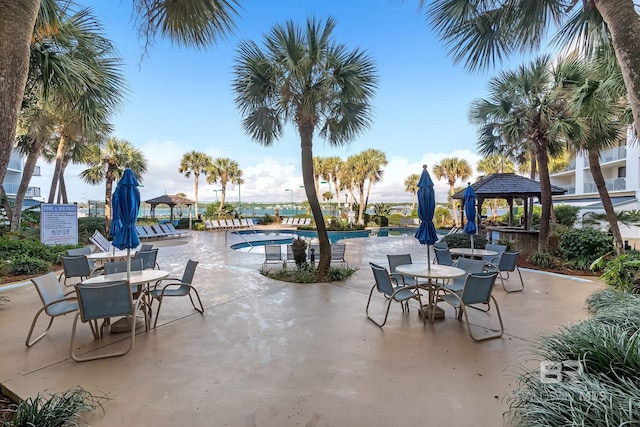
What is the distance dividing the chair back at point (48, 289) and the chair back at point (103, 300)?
2.34 ft

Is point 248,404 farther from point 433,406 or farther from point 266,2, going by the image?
point 266,2

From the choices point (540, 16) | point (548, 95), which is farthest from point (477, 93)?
point (540, 16)

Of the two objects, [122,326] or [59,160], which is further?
[59,160]

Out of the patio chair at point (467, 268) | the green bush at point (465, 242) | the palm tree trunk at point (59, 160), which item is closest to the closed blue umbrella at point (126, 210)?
the patio chair at point (467, 268)

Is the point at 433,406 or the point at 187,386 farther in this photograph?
the point at 187,386

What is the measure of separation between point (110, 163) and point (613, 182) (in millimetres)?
32124

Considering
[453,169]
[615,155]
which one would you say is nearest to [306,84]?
[453,169]

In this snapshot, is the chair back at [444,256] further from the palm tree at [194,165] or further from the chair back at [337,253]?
the palm tree at [194,165]

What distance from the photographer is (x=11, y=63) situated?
72.0 inches

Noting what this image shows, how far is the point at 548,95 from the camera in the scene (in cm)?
806

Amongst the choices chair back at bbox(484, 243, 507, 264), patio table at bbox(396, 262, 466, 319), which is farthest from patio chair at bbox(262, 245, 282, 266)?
chair back at bbox(484, 243, 507, 264)

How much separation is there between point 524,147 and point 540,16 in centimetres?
943

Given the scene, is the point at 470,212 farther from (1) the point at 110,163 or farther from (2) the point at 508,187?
(1) the point at 110,163

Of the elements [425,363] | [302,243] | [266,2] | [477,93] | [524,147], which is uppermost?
[266,2]
